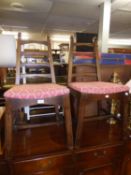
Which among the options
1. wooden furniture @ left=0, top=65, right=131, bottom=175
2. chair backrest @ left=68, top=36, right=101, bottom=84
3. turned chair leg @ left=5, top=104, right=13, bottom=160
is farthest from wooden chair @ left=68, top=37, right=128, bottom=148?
turned chair leg @ left=5, top=104, right=13, bottom=160

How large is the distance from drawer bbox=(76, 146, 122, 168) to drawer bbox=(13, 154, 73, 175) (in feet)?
0.27

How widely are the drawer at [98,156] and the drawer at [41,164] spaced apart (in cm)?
8

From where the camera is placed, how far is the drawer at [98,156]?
1.10m

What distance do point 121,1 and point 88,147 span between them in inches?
93.3

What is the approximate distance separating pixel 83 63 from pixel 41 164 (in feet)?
2.88

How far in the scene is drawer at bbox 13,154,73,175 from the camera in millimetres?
975

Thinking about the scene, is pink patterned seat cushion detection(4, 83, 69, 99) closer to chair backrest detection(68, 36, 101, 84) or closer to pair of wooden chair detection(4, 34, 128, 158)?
pair of wooden chair detection(4, 34, 128, 158)

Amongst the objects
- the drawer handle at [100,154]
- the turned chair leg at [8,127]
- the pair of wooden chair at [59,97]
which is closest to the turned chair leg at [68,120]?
the pair of wooden chair at [59,97]

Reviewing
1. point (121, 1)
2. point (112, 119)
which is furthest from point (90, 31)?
point (112, 119)

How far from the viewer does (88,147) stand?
111cm

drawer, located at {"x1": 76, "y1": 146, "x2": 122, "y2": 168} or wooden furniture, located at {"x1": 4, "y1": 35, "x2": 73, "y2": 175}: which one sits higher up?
wooden furniture, located at {"x1": 4, "y1": 35, "x2": 73, "y2": 175}

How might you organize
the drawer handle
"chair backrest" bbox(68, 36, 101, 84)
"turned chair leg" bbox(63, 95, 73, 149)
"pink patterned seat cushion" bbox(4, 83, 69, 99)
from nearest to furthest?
"pink patterned seat cushion" bbox(4, 83, 69, 99) → "turned chair leg" bbox(63, 95, 73, 149) → the drawer handle → "chair backrest" bbox(68, 36, 101, 84)

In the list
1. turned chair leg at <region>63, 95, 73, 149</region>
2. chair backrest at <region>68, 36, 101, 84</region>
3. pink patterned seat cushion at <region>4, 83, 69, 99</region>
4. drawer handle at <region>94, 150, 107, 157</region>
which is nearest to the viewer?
pink patterned seat cushion at <region>4, 83, 69, 99</region>

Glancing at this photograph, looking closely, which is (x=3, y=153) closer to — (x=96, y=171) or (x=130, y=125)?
(x=96, y=171)
